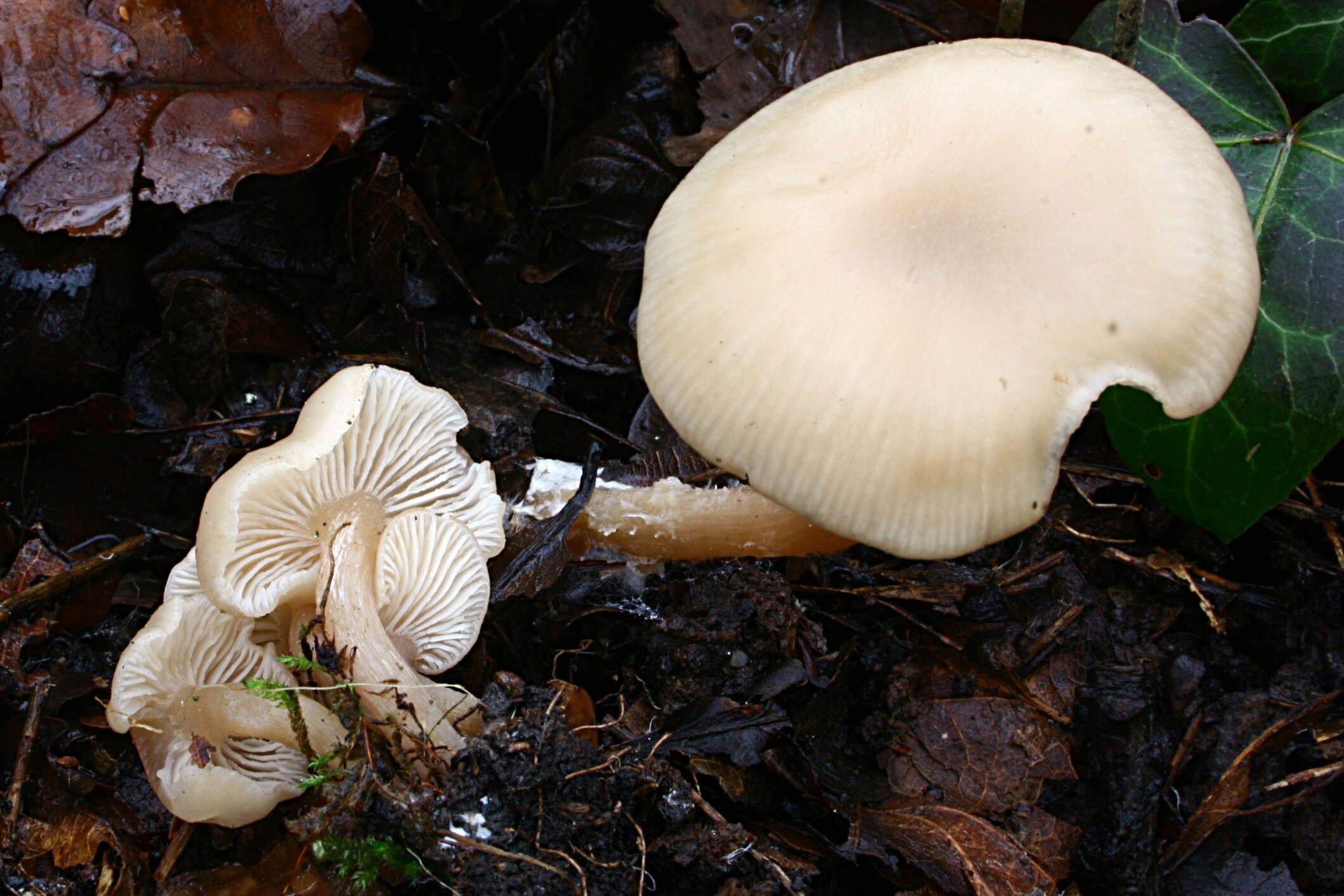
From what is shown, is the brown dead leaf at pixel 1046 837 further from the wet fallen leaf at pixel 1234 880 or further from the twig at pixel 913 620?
the twig at pixel 913 620

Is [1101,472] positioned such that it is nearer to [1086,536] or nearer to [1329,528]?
[1086,536]

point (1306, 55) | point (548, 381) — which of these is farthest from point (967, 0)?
point (548, 381)

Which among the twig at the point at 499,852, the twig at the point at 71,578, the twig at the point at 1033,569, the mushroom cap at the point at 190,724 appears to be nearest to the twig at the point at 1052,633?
the twig at the point at 1033,569

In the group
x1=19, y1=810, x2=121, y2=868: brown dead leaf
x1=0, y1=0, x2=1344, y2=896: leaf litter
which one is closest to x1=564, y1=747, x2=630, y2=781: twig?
x1=0, y1=0, x2=1344, y2=896: leaf litter

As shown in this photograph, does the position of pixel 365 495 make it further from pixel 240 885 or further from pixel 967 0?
pixel 967 0

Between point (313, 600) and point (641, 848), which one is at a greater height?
point (313, 600)

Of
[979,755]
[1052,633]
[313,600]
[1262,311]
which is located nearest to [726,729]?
[979,755]
